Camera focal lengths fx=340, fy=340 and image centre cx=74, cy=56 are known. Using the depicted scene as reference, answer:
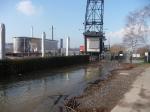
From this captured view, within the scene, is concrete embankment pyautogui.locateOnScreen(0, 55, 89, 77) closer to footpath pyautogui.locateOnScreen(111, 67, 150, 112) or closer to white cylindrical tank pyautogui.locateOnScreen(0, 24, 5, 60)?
white cylindrical tank pyautogui.locateOnScreen(0, 24, 5, 60)

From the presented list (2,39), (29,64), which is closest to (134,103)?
(2,39)

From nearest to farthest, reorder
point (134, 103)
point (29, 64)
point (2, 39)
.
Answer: point (134, 103) < point (2, 39) < point (29, 64)

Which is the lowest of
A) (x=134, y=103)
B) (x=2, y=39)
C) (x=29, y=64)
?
(x=134, y=103)

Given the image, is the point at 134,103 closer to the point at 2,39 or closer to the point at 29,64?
the point at 2,39

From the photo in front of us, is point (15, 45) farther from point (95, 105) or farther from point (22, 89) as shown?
point (95, 105)

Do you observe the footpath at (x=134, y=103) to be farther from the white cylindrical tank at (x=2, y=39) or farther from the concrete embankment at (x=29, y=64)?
the white cylindrical tank at (x=2, y=39)

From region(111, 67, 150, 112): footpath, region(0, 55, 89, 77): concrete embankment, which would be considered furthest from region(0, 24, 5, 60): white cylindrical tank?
region(111, 67, 150, 112): footpath

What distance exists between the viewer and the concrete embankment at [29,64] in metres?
31.4

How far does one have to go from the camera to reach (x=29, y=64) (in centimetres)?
3762

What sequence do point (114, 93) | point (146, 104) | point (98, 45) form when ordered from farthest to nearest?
1. point (98, 45)
2. point (114, 93)
3. point (146, 104)

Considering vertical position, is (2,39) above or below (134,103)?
above

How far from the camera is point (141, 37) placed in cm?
7019

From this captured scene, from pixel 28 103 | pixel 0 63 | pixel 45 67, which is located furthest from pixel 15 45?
pixel 28 103

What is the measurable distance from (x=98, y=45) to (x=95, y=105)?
209 ft
